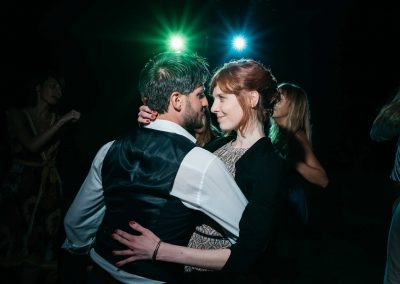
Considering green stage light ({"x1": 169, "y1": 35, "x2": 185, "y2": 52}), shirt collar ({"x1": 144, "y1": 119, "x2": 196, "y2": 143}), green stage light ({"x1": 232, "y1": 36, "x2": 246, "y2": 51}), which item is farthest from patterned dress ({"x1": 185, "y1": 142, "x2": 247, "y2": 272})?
green stage light ({"x1": 232, "y1": 36, "x2": 246, "y2": 51})

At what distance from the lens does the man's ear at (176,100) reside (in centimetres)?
160

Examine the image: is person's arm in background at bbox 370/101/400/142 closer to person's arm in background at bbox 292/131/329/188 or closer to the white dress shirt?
person's arm in background at bbox 292/131/329/188

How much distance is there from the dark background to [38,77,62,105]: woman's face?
6.9 inches

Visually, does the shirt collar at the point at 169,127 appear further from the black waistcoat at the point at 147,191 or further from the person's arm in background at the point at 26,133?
the person's arm in background at the point at 26,133

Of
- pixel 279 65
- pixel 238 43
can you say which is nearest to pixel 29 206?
pixel 238 43

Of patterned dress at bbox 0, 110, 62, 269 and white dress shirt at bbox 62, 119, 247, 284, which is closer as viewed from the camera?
white dress shirt at bbox 62, 119, 247, 284

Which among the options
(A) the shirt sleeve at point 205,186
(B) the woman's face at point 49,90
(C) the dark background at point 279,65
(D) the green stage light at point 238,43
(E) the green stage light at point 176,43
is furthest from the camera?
(D) the green stage light at point 238,43

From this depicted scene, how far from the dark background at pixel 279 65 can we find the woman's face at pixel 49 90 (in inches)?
6.9

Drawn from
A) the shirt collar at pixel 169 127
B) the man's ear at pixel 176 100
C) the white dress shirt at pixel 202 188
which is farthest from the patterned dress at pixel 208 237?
the man's ear at pixel 176 100

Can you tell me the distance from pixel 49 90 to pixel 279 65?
822 centimetres

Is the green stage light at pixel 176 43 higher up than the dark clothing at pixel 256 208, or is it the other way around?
the green stage light at pixel 176 43

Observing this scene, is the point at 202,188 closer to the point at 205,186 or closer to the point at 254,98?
the point at 205,186

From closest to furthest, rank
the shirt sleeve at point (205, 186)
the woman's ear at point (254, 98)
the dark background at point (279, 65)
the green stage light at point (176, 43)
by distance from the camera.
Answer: the shirt sleeve at point (205, 186), the woman's ear at point (254, 98), the dark background at point (279, 65), the green stage light at point (176, 43)

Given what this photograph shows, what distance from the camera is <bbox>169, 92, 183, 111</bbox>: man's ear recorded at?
1.60 metres
